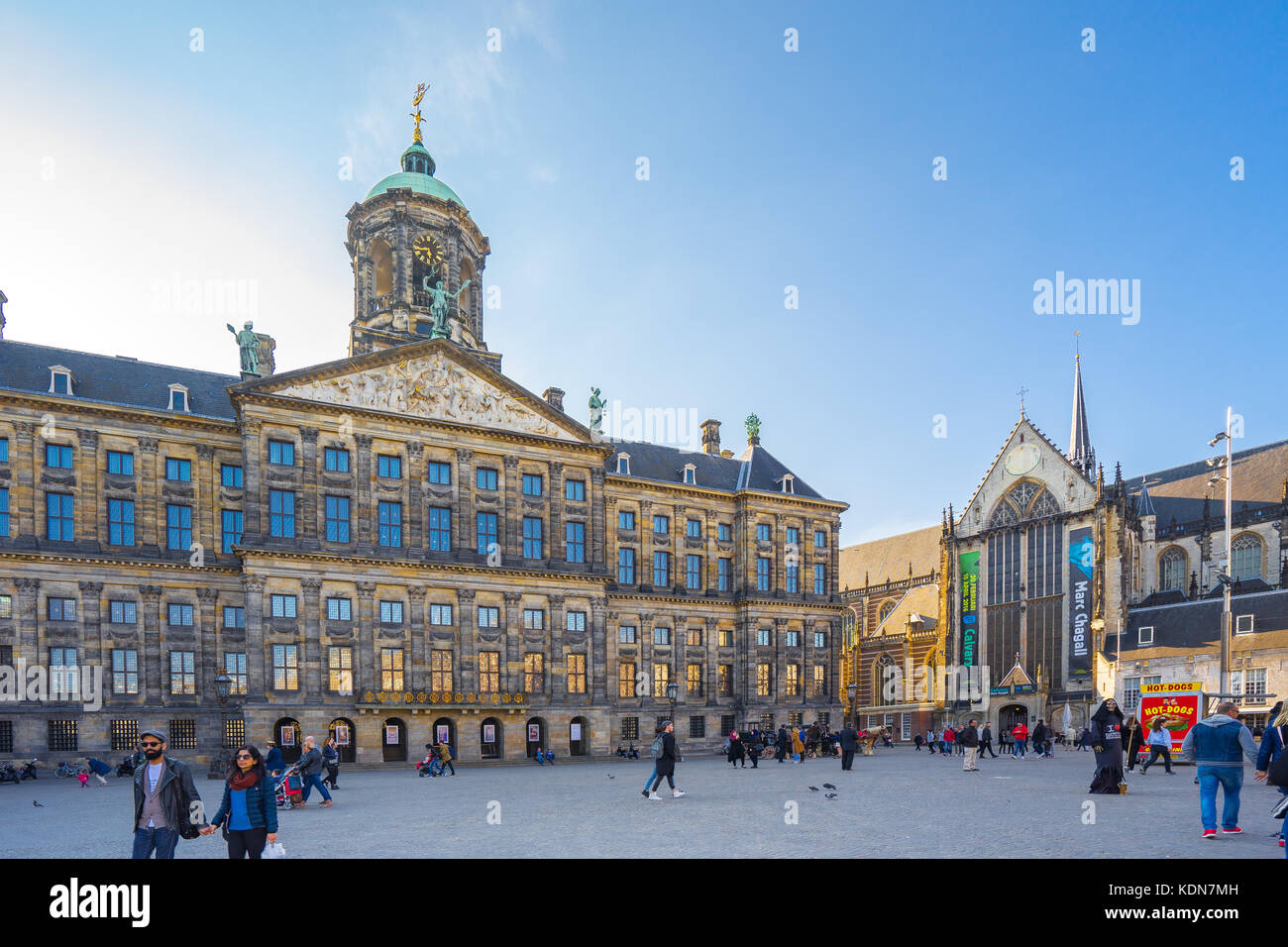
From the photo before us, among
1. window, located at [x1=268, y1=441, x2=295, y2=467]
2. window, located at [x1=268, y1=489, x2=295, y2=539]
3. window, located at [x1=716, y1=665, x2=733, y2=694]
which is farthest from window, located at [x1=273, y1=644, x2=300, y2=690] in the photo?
window, located at [x1=716, y1=665, x2=733, y2=694]

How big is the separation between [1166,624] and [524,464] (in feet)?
139

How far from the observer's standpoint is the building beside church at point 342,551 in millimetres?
38062

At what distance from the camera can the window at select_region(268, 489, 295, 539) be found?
130 feet

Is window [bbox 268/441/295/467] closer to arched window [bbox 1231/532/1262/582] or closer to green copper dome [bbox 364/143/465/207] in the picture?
green copper dome [bbox 364/143/465/207]

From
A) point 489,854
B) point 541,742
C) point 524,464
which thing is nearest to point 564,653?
point 541,742

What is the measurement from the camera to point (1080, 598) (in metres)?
61.2

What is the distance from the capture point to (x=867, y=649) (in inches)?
3280

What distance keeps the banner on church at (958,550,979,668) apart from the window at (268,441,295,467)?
54.9m

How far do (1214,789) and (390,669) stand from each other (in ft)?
119

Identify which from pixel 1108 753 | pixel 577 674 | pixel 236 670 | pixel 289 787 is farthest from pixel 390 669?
pixel 1108 753

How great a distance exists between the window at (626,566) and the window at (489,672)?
1057 cm
